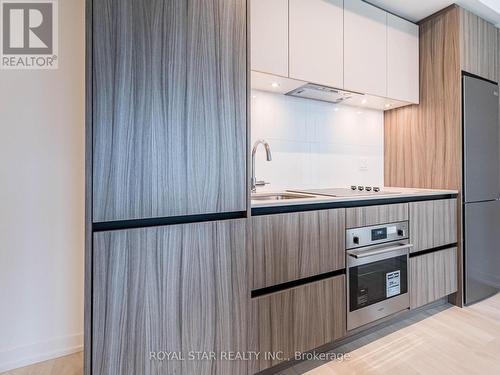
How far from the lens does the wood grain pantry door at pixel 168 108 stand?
968 mm

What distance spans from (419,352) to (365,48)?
2.01 metres

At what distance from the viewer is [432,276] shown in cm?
198

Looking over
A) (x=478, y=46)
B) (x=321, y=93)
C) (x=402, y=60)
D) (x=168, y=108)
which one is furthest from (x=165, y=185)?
(x=478, y=46)

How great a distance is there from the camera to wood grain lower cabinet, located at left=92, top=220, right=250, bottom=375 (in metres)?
0.99

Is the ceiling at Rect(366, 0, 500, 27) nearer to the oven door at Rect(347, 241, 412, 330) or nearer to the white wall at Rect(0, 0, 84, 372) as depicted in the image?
the oven door at Rect(347, 241, 412, 330)

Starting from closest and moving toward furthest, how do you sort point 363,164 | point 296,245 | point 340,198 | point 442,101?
point 296,245 → point 340,198 → point 442,101 → point 363,164

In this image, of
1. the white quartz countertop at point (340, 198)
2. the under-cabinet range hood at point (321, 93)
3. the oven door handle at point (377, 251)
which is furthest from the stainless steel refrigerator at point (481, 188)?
the under-cabinet range hood at point (321, 93)

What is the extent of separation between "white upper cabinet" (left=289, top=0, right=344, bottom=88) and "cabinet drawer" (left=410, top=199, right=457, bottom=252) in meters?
1.04

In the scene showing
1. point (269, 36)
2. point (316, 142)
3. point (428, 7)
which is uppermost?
point (428, 7)

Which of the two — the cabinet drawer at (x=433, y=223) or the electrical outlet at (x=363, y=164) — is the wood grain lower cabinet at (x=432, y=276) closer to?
the cabinet drawer at (x=433, y=223)

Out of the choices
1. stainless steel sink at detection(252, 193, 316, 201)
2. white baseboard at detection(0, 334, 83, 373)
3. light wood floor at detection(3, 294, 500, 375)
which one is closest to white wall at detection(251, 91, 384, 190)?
stainless steel sink at detection(252, 193, 316, 201)

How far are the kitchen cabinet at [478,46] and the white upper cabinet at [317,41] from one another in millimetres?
1057

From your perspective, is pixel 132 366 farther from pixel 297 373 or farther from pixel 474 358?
pixel 474 358

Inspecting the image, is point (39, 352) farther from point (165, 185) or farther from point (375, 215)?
point (375, 215)
